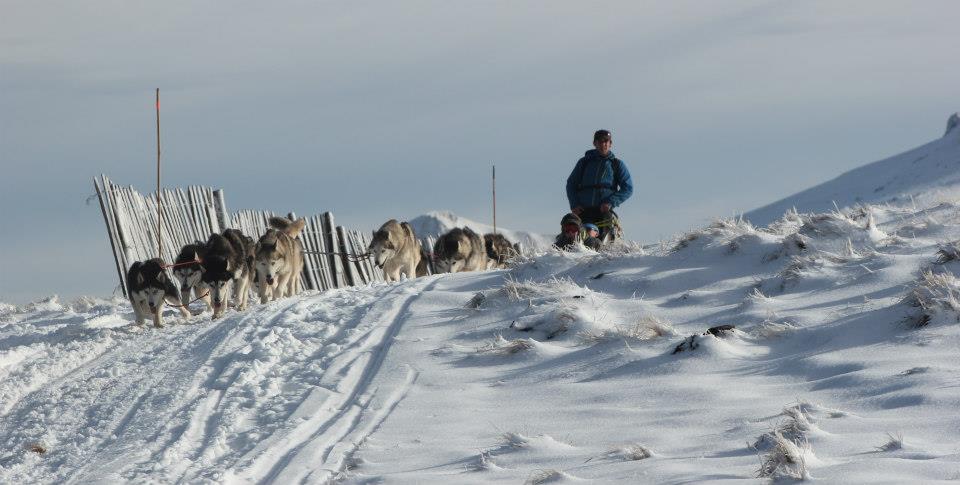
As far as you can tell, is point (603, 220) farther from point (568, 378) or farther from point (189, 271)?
point (568, 378)

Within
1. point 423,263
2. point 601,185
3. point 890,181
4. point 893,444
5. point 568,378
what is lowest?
point 890,181

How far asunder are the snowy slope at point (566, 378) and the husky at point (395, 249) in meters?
5.92

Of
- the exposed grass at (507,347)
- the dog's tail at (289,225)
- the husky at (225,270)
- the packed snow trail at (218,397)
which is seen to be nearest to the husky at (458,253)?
the dog's tail at (289,225)

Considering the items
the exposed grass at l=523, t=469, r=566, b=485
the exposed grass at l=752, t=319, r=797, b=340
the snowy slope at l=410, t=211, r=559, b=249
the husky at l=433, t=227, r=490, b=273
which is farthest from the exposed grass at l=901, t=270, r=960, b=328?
the snowy slope at l=410, t=211, r=559, b=249

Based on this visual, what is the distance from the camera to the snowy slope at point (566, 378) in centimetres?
509

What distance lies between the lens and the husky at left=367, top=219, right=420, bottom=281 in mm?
16047

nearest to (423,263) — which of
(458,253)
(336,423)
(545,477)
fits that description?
(458,253)

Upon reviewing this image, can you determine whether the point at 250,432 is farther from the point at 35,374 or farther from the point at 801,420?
the point at 35,374

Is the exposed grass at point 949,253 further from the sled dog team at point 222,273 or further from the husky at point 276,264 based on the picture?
the husky at point 276,264

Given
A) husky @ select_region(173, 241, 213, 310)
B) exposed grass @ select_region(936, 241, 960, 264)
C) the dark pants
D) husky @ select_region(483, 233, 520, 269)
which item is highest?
husky @ select_region(173, 241, 213, 310)

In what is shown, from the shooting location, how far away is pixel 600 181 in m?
12.3

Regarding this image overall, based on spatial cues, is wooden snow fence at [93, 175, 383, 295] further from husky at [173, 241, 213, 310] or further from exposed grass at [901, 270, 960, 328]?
exposed grass at [901, 270, 960, 328]

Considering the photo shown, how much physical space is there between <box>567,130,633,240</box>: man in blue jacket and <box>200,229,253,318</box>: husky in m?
3.50

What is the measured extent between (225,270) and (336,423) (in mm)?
5727
